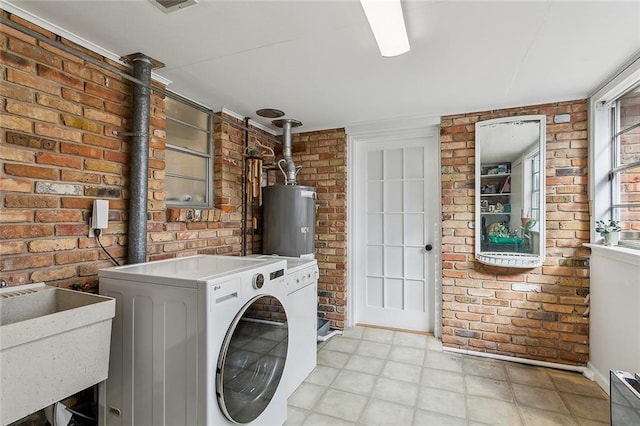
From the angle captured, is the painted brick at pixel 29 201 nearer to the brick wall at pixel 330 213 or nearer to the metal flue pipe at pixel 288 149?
the metal flue pipe at pixel 288 149

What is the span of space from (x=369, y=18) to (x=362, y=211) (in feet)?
7.54

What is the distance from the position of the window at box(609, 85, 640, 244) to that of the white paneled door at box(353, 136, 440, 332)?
1.34m

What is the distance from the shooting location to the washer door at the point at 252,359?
1437 mm

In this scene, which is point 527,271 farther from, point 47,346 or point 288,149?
point 47,346

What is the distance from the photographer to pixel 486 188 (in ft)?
9.18

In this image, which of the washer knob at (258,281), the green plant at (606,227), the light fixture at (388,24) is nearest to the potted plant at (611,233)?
the green plant at (606,227)

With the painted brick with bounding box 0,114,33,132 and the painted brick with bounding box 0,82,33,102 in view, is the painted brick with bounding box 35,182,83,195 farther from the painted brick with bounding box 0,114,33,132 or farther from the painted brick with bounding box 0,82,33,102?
the painted brick with bounding box 0,82,33,102

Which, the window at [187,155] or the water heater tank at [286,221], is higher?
the window at [187,155]

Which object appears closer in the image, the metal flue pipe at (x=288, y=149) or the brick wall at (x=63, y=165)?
the brick wall at (x=63, y=165)

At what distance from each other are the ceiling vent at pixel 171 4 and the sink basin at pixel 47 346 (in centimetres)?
136

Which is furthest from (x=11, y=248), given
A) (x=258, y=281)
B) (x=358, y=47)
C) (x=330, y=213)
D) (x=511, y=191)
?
(x=511, y=191)

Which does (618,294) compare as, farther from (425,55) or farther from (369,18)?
(369,18)

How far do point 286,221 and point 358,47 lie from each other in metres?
1.67

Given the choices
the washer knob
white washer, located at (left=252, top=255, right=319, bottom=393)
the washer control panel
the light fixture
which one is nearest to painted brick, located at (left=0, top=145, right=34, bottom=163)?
the washer knob
